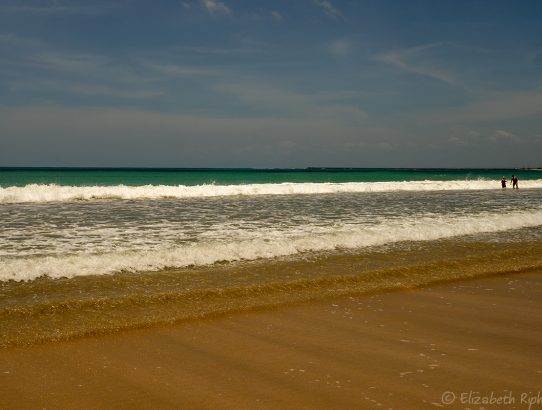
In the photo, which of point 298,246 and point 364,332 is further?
point 298,246

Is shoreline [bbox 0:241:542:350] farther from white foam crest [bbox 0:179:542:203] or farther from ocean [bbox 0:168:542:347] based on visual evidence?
white foam crest [bbox 0:179:542:203]

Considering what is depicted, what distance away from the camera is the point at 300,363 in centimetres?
406

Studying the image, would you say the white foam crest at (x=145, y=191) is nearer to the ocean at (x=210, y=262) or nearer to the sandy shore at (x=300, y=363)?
the ocean at (x=210, y=262)

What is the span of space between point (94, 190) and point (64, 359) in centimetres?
2941

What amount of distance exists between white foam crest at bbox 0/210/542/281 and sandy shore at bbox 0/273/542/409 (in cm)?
331

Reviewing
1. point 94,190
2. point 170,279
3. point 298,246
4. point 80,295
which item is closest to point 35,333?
point 80,295

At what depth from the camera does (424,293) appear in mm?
6711

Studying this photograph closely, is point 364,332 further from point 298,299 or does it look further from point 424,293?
point 424,293

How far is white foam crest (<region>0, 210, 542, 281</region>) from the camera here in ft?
25.3

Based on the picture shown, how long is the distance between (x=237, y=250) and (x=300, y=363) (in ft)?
17.9
